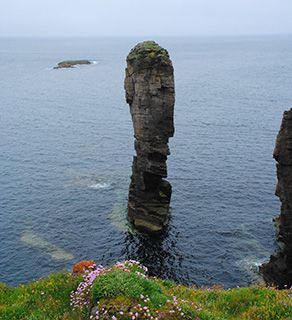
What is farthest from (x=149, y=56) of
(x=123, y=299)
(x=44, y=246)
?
(x=123, y=299)

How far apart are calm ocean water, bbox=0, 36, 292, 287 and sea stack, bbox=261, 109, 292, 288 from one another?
507 centimetres

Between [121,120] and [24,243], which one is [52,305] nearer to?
[24,243]

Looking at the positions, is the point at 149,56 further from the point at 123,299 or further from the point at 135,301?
the point at 123,299

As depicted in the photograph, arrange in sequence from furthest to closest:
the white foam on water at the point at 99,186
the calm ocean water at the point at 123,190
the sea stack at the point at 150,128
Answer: the white foam on water at the point at 99,186 < the sea stack at the point at 150,128 < the calm ocean water at the point at 123,190

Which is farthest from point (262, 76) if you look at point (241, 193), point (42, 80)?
point (241, 193)

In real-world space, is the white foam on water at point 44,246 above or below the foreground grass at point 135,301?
below

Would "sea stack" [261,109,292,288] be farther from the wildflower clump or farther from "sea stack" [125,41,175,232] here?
the wildflower clump

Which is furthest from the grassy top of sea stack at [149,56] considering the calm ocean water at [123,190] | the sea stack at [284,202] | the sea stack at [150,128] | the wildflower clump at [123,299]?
the wildflower clump at [123,299]

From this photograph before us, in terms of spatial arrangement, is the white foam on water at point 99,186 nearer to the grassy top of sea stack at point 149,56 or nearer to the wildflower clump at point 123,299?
the grassy top of sea stack at point 149,56

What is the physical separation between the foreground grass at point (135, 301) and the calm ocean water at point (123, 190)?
28739 millimetres

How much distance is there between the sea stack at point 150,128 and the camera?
61250 millimetres

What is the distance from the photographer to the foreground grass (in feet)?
53.0

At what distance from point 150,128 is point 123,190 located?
686 inches

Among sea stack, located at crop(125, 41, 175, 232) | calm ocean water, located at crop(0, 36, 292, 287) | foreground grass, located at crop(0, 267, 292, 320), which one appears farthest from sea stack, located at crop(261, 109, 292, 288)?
foreground grass, located at crop(0, 267, 292, 320)
